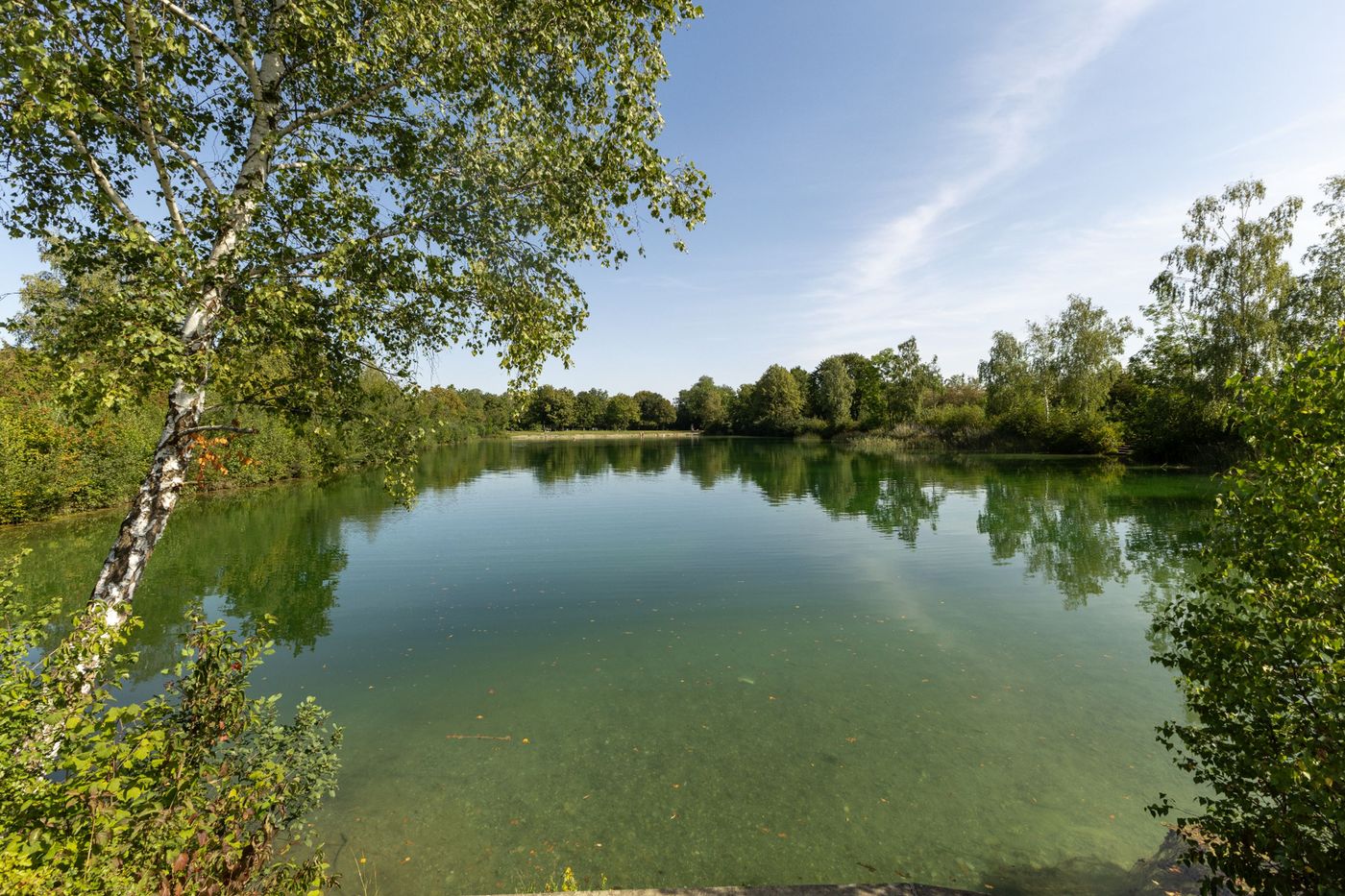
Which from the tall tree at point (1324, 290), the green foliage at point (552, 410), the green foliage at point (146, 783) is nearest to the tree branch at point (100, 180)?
the green foliage at point (146, 783)

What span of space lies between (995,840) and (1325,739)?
343 cm

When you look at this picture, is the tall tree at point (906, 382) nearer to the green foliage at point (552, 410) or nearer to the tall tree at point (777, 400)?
the tall tree at point (777, 400)

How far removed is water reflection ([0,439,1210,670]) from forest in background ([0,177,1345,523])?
2299 mm

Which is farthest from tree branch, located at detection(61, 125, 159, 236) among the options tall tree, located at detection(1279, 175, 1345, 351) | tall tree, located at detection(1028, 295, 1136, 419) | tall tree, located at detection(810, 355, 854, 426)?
tall tree, located at detection(810, 355, 854, 426)

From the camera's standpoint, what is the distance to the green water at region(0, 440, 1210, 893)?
5.67 meters

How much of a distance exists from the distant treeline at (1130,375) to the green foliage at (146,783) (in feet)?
13.3

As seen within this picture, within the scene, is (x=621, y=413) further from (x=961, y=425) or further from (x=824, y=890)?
(x=824, y=890)

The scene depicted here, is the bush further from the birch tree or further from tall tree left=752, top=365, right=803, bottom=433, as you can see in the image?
the birch tree

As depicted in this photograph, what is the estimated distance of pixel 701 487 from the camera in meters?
35.5

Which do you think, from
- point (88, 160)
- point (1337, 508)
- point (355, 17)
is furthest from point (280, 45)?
point (1337, 508)

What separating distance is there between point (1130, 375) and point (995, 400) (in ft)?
43.4

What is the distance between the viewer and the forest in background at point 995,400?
20.1ft

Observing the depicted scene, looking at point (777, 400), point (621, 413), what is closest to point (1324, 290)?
point (777, 400)

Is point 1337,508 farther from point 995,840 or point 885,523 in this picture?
point 885,523
